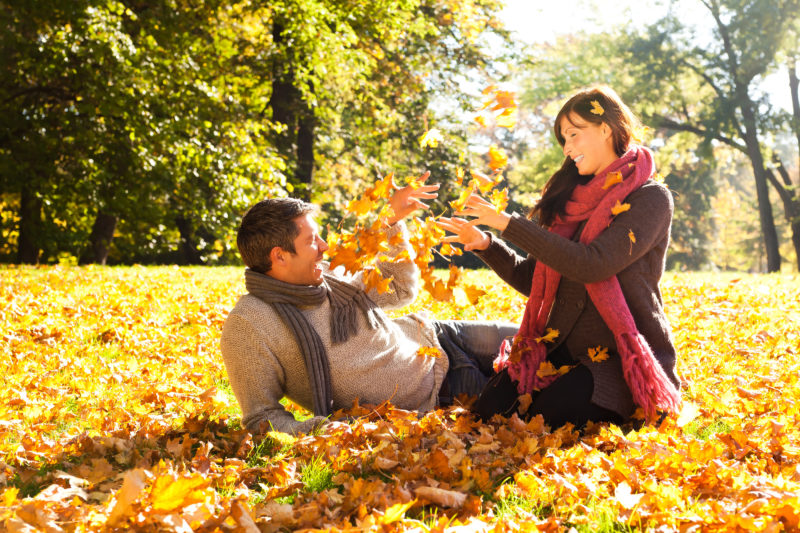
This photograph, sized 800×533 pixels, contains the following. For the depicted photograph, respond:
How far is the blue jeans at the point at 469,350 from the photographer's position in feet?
12.4

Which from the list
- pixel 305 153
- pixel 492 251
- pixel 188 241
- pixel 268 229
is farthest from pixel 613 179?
pixel 188 241

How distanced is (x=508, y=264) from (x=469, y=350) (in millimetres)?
567

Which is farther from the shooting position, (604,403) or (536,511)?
(604,403)

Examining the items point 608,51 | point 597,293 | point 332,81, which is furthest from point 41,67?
point 608,51

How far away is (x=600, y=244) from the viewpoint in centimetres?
308

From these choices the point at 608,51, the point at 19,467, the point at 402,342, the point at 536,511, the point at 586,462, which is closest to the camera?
the point at 536,511

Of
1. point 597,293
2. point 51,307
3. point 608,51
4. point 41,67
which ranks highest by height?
point 608,51

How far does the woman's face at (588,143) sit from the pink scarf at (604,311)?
75mm

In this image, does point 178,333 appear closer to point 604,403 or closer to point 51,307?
point 51,307

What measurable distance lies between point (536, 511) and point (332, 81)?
14.0 m

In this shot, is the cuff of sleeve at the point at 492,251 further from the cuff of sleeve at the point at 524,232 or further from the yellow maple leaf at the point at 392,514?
the yellow maple leaf at the point at 392,514

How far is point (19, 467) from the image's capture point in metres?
2.94

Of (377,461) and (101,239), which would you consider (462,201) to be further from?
(101,239)

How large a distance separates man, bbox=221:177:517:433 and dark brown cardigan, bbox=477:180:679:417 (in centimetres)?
62
